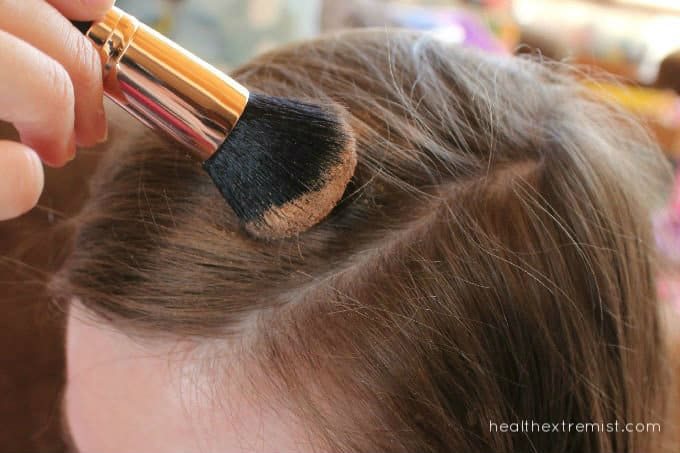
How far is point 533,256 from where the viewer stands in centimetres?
41

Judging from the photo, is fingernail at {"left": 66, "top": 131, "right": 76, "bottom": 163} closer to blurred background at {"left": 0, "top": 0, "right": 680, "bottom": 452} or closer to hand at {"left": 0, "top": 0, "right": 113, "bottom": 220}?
hand at {"left": 0, "top": 0, "right": 113, "bottom": 220}

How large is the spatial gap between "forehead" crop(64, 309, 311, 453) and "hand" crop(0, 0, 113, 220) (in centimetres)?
15

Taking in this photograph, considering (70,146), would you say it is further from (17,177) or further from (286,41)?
(286,41)

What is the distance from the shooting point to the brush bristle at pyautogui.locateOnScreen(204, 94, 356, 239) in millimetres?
339

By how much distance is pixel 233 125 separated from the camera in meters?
0.34

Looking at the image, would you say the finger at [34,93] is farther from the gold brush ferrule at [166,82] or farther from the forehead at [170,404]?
the forehead at [170,404]

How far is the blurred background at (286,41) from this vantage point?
0.70 metres

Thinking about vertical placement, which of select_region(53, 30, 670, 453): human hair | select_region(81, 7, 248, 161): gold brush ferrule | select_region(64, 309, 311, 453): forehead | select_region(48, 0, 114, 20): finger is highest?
select_region(48, 0, 114, 20): finger

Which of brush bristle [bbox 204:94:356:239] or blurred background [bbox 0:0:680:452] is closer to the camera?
brush bristle [bbox 204:94:356:239]

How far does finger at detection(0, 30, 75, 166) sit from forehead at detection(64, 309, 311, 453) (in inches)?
6.7

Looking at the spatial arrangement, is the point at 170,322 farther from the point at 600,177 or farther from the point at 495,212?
the point at 600,177

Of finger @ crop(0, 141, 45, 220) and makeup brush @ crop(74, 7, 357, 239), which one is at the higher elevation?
makeup brush @ crop(74, 7, 357, 239)

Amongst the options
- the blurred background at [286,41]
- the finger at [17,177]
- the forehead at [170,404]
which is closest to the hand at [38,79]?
the finger at [17,177]

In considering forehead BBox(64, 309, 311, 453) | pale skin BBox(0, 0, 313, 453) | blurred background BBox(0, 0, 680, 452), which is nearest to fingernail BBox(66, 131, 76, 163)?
pale skin BBox(0, 0, 313, 453)
